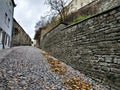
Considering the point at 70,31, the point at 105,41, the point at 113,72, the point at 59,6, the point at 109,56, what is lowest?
the point at 113,72

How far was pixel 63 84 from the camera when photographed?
5.01m

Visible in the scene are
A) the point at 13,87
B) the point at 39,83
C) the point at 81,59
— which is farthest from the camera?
the point at 81,59

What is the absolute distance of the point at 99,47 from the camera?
5938 mm

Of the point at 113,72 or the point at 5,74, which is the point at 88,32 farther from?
the point at 5,74

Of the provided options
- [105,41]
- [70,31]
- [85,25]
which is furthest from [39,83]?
[70,31]

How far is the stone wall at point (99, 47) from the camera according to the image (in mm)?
5016

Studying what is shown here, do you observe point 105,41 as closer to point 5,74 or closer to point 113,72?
point 113,72

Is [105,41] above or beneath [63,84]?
above

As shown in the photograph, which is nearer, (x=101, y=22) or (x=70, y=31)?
(x=101, y=22)

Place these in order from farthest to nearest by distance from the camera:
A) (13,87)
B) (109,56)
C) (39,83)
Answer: (109,56), (39,83), (13,87)

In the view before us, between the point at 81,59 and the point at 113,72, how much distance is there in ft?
8.28

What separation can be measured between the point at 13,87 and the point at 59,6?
17090mm

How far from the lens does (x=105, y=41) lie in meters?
5.57

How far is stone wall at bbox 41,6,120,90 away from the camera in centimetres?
502
